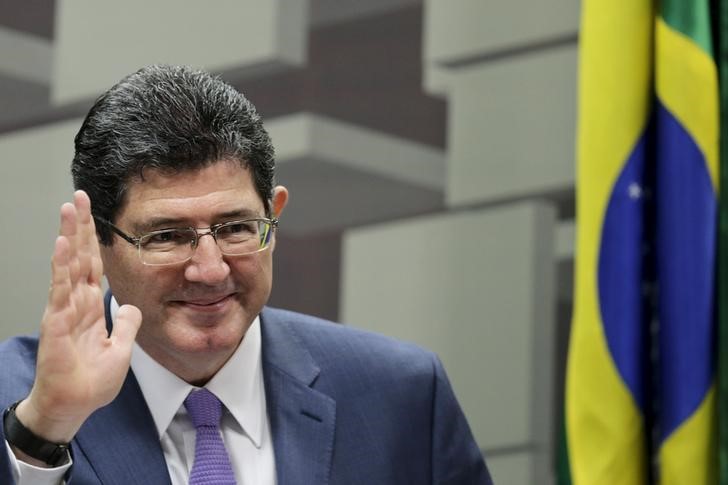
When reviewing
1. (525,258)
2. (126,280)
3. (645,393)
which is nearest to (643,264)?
(645,393)

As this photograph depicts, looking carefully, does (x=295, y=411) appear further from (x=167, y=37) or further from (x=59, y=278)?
(x=167, y=37)

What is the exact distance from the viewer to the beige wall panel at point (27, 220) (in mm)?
3592

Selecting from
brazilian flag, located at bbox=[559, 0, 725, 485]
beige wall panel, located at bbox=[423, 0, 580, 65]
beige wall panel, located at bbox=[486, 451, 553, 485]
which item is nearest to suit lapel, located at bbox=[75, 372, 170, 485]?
brazilian flag, located at bbox=[559, 0, 725, 485]

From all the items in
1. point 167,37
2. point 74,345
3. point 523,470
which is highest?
point 167,37

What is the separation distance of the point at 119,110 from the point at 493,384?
189 centimetres

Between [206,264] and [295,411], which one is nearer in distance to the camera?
[206,264]

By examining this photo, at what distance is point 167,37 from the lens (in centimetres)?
385

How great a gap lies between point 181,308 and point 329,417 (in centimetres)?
41

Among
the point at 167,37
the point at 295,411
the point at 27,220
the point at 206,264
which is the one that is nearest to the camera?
the point at 206,264

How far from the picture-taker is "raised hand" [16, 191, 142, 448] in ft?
6.77

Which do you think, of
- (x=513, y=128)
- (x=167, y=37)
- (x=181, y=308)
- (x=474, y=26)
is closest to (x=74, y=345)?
(x=181, y=308)

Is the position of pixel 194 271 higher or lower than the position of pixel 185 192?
lower

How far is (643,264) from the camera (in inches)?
135

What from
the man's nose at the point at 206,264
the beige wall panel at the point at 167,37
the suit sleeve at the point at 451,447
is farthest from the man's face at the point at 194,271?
the beige wall panel at the point at 167,37
